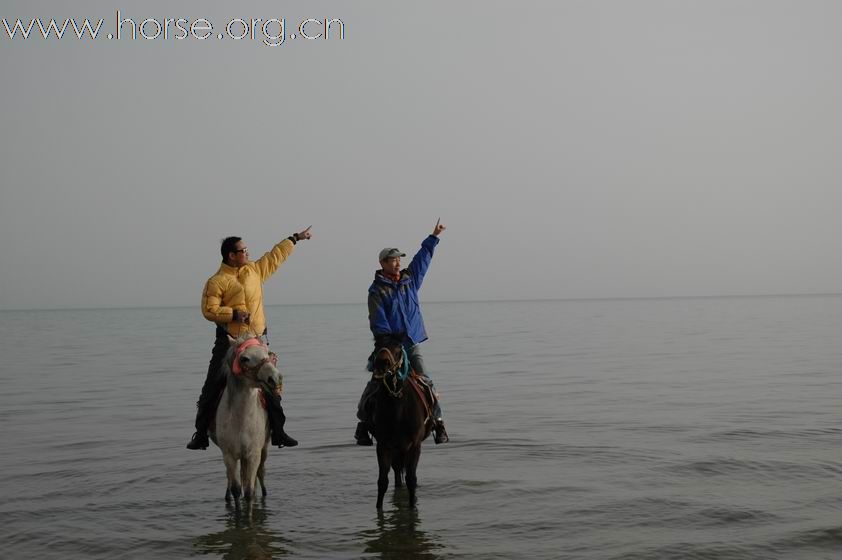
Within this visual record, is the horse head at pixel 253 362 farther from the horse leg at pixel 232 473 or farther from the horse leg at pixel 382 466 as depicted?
the horse leg at pixel 382 466

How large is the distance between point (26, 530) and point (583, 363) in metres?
23.1

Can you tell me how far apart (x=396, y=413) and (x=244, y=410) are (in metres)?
1.58

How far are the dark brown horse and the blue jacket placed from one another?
0.17 meters

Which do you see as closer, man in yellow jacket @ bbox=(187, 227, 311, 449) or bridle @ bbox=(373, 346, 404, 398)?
bridle @ bbox=(373, 346, 404, 398)

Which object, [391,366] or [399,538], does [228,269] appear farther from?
[399,538]

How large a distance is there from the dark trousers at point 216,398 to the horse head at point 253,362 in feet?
1.93

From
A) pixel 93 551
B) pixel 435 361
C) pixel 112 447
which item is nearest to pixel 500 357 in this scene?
pixel 435 361

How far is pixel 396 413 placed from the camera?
30.5 feet

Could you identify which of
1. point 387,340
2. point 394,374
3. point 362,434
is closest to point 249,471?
point 362,434

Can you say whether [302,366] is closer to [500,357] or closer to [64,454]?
[500,357]

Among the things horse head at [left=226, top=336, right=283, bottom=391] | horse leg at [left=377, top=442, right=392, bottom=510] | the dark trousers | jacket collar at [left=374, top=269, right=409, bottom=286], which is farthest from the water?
jacket collar at [left=374, top=269, right=409, bottom=286]

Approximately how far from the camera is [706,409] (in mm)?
17969

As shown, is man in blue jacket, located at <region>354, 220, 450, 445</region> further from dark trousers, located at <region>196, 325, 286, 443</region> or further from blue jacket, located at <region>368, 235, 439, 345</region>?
dark trousers, located at <region>196, 325, 286, 443</region>

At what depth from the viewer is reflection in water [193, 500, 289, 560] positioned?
8.24 metres
